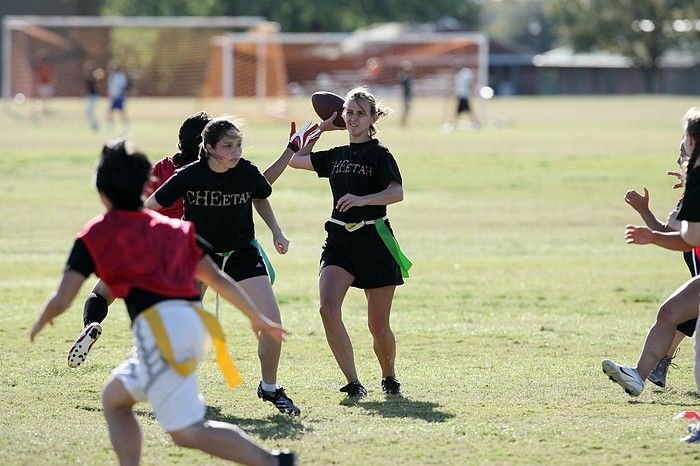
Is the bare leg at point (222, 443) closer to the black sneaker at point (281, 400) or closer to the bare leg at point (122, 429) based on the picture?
the bare leg at point (122, 429)

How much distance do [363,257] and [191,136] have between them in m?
1.37

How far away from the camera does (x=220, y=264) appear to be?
25.6 feet

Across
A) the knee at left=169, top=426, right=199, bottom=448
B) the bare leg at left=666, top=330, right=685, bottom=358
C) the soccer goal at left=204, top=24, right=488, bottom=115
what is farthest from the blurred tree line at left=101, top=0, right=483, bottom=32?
the knee at left=169, top=426, right=199, bottom=448

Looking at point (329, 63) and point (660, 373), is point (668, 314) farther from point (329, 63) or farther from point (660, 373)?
point (329, 63)

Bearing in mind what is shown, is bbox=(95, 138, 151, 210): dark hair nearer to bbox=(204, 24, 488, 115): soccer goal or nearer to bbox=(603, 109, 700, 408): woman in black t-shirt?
bbox=(603, 109, 700, 408): woman in black t-shirt

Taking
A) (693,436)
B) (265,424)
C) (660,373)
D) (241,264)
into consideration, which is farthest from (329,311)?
(693,436)

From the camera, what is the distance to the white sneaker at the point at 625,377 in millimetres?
7852

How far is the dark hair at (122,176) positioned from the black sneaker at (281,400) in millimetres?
2575

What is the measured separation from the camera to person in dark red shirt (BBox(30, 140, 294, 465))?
529cm

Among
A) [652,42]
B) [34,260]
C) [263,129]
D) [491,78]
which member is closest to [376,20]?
[491,78]

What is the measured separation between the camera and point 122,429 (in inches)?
219

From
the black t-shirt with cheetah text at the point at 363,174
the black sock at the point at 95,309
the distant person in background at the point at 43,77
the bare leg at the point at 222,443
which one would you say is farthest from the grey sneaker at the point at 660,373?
the distant person in background at the point at 43,77

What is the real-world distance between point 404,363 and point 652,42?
Answer: 102m

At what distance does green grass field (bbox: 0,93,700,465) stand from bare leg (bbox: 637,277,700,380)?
29 centimetres
